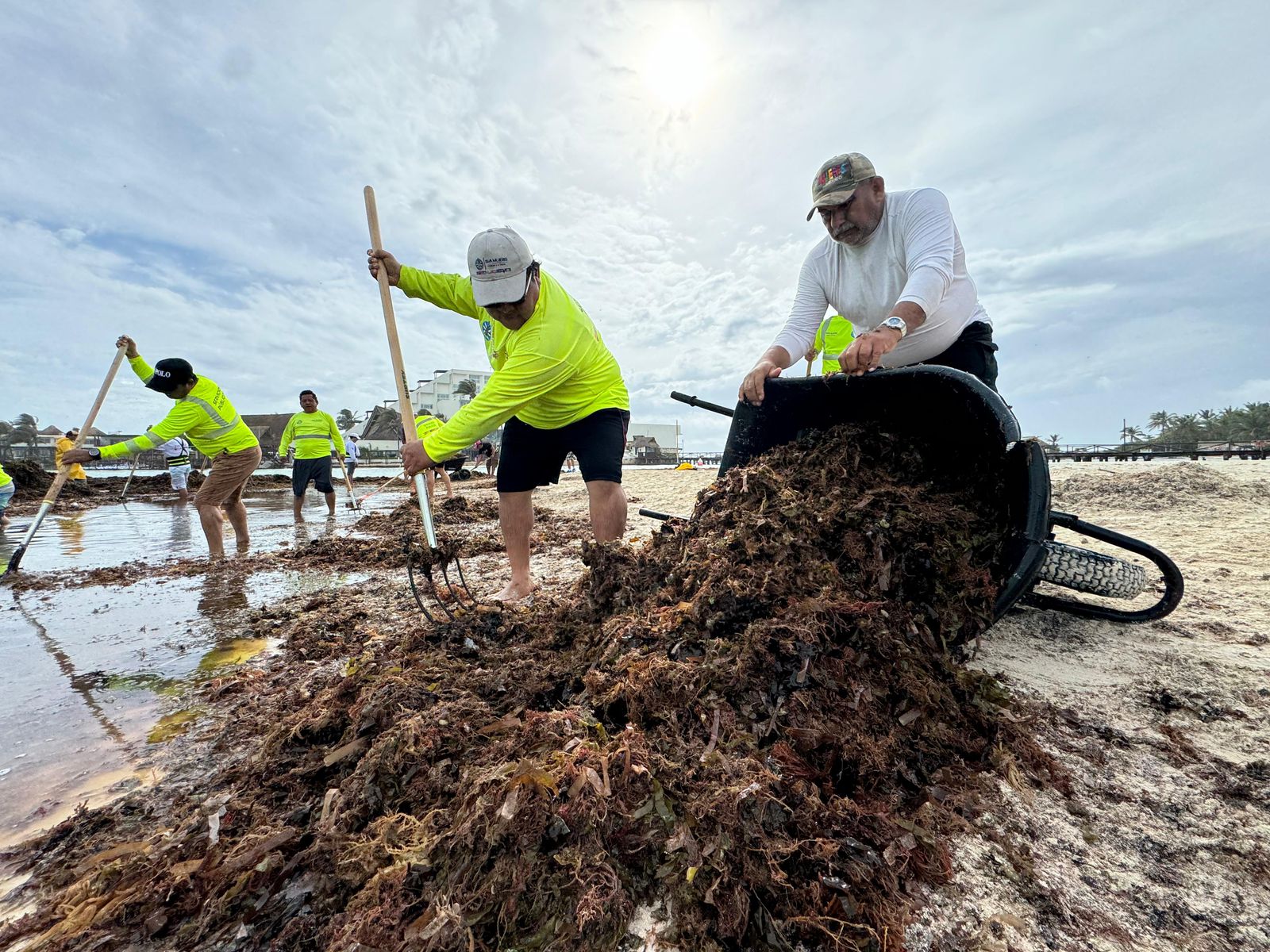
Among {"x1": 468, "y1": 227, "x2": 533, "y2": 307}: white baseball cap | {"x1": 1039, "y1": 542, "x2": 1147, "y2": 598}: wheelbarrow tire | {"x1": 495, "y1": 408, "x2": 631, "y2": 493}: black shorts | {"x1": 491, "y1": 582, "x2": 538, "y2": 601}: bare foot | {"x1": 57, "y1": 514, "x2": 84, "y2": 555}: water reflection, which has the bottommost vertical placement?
{"x1": 57, "y1": 514, "x2": 84, "y2": 555}: water reflection

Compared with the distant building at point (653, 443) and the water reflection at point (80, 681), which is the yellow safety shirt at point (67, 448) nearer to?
the water reflection at point (80, 681)

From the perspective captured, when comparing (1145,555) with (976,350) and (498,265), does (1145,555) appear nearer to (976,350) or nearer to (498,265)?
(976,350)

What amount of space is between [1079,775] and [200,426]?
6.83 meters

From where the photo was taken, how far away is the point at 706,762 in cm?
120

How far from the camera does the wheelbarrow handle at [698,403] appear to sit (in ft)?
10.6

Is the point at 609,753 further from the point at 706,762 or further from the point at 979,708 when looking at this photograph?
the point at 979,708

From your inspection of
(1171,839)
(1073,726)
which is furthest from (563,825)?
(1073,726)

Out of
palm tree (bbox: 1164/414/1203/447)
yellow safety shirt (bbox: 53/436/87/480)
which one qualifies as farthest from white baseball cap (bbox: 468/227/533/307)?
palm tree (bbox: 1164/414/1203/447)

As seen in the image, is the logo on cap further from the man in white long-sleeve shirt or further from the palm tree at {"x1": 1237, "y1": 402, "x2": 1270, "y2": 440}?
the palm tree at {"x1": 1237, "y1": 402, "x2": 1270, "y2": 440}

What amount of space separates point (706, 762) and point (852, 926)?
1.21 ft

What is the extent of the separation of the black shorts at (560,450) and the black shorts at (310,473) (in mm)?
6639

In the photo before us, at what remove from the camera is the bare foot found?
3209 millimetres

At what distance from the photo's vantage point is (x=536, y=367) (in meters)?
2.54

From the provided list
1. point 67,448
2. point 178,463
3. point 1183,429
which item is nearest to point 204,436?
point 178,463
